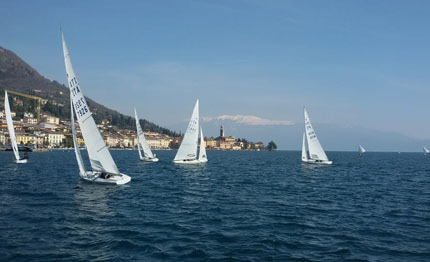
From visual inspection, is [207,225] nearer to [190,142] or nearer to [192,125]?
[192,125]

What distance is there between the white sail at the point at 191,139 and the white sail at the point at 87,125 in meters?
30.0

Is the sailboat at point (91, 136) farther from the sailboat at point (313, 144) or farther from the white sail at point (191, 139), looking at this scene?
the sailboat at point (313, 144)

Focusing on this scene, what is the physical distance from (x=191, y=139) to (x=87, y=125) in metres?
32.4

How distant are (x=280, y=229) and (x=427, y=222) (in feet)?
28.2

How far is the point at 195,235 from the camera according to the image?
55.7 ft

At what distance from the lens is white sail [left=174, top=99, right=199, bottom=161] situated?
6334 centimetres

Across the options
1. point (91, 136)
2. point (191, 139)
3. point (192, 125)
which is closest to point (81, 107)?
point (91, 136)

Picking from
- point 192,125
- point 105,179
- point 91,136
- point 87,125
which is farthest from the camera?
point 192,125

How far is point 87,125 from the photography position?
3266 cm

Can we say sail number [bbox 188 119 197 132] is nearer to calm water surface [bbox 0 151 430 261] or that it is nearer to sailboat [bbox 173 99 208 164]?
sailboat [bbox 173 99 208 164]

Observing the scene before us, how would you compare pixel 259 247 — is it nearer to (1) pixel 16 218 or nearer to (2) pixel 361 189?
(1) pixel 16 218

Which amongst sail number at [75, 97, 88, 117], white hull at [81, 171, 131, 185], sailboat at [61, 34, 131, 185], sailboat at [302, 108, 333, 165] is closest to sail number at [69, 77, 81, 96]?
sailboat at [61, 34, 131, 185]

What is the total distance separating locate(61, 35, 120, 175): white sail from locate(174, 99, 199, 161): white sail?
29954mm

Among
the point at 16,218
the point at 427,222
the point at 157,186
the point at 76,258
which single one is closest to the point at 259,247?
the point at 76,258
